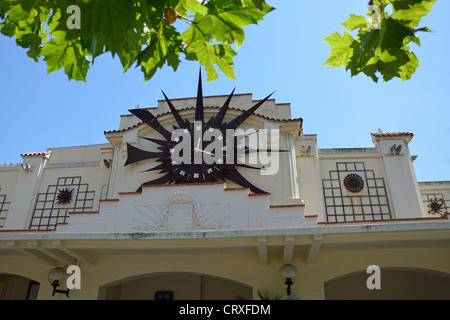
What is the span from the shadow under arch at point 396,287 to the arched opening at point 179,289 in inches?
95.9

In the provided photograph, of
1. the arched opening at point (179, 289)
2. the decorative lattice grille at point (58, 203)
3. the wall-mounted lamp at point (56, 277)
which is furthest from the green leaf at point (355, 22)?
the decorative lattice grille at point (58, 203)

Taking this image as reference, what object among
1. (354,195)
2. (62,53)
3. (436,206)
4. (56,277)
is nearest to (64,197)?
(56,277)

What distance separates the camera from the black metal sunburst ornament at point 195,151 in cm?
1145

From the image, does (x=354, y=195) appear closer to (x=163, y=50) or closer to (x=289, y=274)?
(x=289, y=274)

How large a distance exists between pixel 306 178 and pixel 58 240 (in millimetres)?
7440

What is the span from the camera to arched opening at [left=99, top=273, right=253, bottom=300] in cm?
1031

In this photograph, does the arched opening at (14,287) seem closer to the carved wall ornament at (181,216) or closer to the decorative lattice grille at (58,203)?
the decorative lattice grille at (58,203)

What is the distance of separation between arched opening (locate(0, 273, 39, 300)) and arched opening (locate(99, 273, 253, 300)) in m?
2.90

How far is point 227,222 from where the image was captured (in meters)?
9.23

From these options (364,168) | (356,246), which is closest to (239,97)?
(364,168)

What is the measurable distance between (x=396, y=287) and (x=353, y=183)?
360 centimetres

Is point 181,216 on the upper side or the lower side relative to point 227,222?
upper

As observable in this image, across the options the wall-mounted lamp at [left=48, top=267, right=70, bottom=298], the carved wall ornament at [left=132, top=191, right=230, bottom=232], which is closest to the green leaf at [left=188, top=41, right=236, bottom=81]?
the carved wall ornament at [left=132, top=191, right=230, bottom=232]

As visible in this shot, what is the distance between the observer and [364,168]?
12453 millimetres
